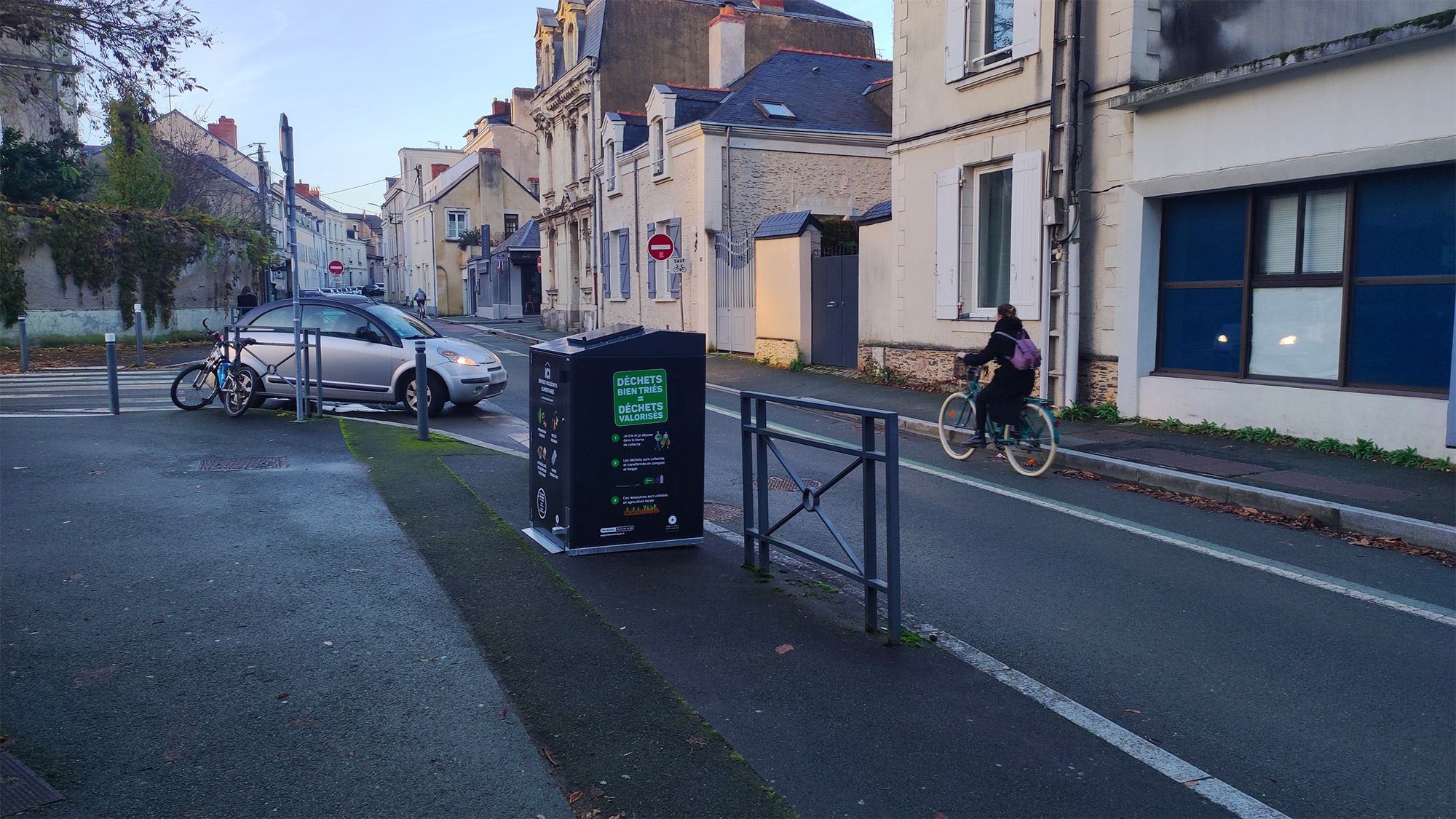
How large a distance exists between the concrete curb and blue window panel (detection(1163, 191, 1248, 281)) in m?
3.06

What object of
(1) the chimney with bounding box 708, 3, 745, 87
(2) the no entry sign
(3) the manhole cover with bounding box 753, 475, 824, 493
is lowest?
(3) the manhole cover with bounding box 753, 475, 824, 493

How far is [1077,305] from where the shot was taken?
1296cm

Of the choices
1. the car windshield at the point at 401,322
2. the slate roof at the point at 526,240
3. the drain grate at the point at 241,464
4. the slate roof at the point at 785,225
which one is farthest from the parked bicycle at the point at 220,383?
the slate roof at the point at 526,240

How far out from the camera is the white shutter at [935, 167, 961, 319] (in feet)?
50.4

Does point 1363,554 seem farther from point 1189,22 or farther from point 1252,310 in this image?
point 1189,22

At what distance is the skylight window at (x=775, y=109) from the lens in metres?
25.7

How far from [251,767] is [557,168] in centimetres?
3717

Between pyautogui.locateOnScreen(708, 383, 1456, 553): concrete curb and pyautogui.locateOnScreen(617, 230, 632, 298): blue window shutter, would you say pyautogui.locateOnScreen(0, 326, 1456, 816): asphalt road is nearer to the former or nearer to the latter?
pyautogui.locateOnScreen(708, 383, 1456, 553): concrete curb

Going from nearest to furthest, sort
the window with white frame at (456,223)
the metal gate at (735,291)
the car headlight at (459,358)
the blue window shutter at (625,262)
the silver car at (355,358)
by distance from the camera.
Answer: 1. the silver car at (355,358)
2. the car headlight at (459,358)
3. the metal gate at (735,291)
4. the blue window shutter at (625,262)
5. the window with white frame at (456,223)

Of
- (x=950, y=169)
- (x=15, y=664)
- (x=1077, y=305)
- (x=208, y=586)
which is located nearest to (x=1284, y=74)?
(x=1077, y=305)

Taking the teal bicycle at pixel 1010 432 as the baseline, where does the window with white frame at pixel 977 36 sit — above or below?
above

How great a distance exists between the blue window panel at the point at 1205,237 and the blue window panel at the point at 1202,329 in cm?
18

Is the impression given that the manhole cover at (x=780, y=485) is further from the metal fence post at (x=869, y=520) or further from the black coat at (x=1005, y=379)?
the metal fence post at (x=869, y=520)

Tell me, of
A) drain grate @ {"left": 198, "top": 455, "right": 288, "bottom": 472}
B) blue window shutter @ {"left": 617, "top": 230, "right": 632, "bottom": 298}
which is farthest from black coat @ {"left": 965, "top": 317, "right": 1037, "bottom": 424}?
blue window shutter @ {"left": 617, "top": 230, "right": 632, "bottom": 298}
